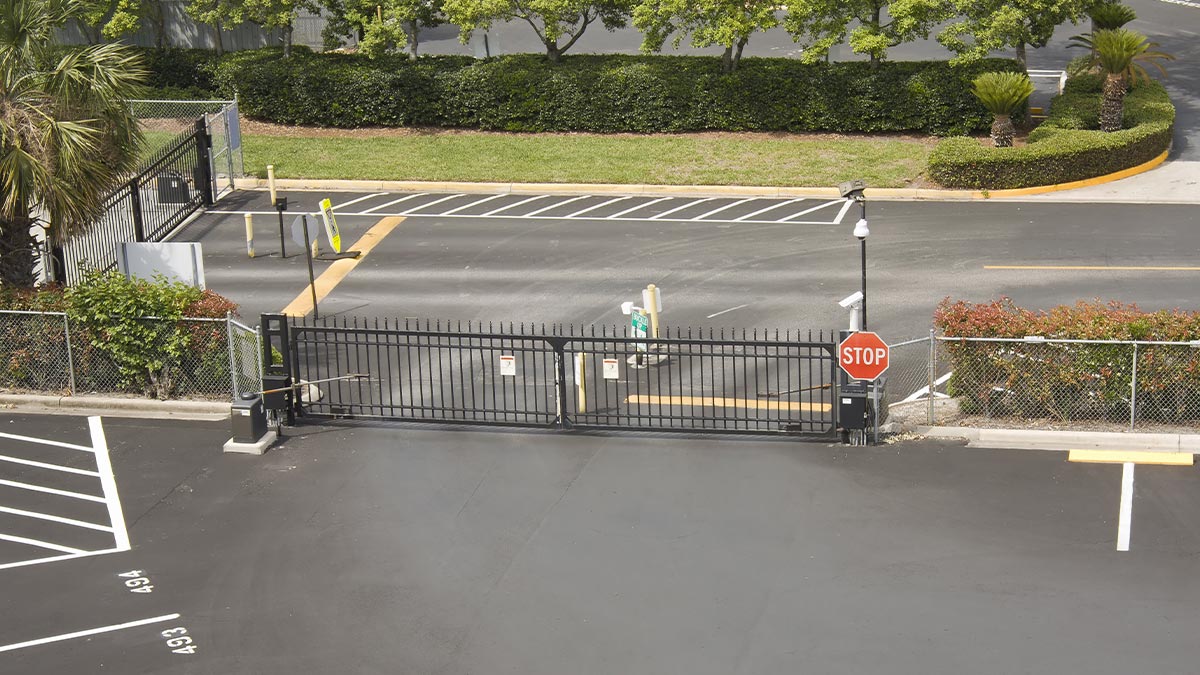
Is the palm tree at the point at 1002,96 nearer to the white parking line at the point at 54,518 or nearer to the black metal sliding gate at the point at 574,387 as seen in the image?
the black metal sliding gate at the point at 574,387

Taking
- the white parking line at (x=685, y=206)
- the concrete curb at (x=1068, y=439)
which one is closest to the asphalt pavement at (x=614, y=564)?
the concrete curb at (x=1068, y=439)

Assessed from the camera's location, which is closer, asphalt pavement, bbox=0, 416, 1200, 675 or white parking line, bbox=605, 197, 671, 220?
asphalt pavement, bbox=0, 416, 1200, 675

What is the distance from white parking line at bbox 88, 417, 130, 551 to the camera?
52.3 feet

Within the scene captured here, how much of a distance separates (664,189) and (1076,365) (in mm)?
15151

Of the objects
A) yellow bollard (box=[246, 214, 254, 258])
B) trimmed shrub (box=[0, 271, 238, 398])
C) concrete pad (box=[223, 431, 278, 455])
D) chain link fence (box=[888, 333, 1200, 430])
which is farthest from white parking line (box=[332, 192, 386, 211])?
chain link fence (box=[888, 333, 1200, 430])

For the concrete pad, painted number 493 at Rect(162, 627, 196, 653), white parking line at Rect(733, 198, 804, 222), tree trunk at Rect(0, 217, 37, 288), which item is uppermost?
tree trunk at Rect(0, 217, 37, 288)

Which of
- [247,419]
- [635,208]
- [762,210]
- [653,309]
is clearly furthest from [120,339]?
[762,210]

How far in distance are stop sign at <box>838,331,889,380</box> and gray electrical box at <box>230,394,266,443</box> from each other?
7.52 metres

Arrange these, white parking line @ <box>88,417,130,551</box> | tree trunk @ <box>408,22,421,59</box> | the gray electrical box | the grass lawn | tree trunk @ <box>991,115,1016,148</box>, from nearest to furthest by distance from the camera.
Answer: white parking line @ <box>88,417,130,551</box>, the gray electrical box, tree trunk @ <box>991,115,1016,148</box>, the grass lawn, tree trunk @ <box>408,22,421,59</box>

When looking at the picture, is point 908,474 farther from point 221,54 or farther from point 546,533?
point 221,54

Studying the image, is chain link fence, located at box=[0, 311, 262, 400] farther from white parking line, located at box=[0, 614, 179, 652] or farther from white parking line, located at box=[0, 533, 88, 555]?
white parking line, located at box=[0, 614, 179, 652]

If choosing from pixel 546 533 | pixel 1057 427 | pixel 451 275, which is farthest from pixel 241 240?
pixel 1057 427

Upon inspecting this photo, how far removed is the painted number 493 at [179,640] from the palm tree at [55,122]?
764cm

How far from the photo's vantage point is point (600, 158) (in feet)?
110
